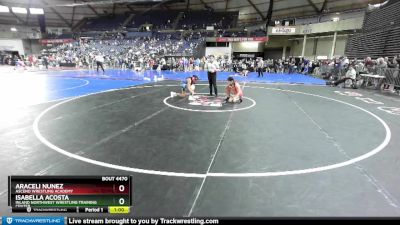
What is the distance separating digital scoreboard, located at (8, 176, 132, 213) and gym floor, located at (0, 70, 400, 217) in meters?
0.68

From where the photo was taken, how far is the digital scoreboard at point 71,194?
2.37 m

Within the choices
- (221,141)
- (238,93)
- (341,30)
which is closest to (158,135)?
(221,141)

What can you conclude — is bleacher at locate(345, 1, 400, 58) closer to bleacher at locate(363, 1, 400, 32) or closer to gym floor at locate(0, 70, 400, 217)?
bleacher at locate(363, 1, 400, 32)

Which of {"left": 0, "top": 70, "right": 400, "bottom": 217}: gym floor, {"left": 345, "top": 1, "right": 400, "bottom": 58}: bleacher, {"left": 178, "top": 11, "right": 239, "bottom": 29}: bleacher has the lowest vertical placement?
{"left": 0, "top": 70, "right": 400, "bottom": 217}: gym floor

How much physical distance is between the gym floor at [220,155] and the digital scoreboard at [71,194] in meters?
0.68

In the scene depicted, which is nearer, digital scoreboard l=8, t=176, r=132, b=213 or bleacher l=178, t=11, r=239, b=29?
digital scoreboard l=8, t=176, r=132, b=213

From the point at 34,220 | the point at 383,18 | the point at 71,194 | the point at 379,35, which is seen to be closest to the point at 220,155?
the point at 71,194

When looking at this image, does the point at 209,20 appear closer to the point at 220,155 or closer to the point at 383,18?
the point at 383,18

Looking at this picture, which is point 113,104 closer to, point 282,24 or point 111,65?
point 111,65

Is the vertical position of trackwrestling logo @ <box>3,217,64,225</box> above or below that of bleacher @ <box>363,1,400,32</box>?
below

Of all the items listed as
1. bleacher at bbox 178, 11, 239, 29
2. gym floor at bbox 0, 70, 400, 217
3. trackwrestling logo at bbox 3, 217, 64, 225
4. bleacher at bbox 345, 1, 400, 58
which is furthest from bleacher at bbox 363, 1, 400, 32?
trackwrestling logo at bbox 3, 217, 64, 225

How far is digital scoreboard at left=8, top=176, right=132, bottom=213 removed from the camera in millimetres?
2373

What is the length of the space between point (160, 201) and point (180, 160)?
1.33 meters

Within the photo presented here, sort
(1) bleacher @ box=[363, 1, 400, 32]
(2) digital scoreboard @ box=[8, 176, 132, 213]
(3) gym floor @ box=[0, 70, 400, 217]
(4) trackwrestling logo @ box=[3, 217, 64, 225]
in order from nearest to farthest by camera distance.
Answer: (4) trackwrestling logo @ box=[3, 217, 64, 225]
(2) digital scoreboard @ box=[8, 176, 132, 213]
(3) gym floor @ box=[0, 70, 400, 217]
(1) bleacher @ box=[363, 1, 400, 32]
